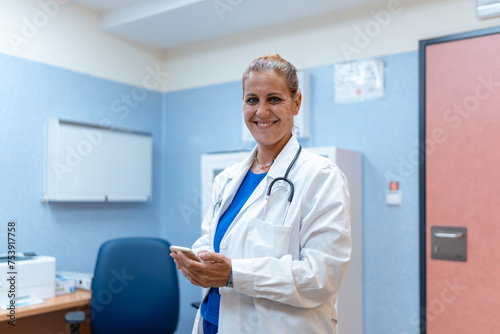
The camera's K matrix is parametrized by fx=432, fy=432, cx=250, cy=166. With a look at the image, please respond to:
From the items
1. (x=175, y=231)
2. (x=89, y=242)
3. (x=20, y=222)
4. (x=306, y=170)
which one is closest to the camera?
(x=306, y=170)

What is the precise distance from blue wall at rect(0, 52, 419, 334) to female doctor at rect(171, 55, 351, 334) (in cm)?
124

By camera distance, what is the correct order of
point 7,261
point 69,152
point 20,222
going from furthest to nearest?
point 69,152, point 20,222, point 7,261

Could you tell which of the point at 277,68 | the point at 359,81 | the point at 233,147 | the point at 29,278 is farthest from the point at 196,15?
the point at 29,278

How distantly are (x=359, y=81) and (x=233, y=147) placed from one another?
0.99 metres

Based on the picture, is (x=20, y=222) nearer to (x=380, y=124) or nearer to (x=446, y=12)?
(x=380, y=124)

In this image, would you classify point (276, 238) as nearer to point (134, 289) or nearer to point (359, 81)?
point (134, 289)

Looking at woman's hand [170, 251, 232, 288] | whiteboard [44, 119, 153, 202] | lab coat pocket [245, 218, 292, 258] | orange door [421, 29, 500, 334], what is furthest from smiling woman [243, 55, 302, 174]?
whiteboard [44, 119, 153, 202]

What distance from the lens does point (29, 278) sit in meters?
2.15

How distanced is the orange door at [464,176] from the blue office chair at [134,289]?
54.8 inches

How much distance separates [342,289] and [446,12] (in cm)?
155

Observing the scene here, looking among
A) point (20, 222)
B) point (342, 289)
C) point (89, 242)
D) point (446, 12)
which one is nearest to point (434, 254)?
point (342, 289)

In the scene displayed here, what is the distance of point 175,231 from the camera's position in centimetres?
330

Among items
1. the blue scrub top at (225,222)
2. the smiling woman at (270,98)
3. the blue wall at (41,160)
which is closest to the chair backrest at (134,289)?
the blue wall at (41,160)

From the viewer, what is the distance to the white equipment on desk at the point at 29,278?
2.06 metres
